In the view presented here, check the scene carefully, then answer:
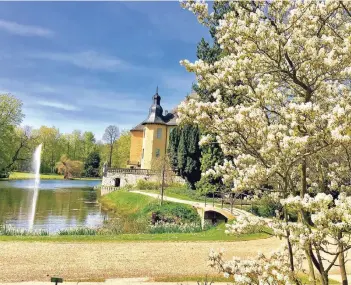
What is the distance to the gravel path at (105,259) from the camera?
9820 millimetres

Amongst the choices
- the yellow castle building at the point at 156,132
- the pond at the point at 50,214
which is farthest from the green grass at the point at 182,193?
the yellow castle building at the point at 156,132

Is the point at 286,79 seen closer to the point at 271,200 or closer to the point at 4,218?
the point at 271,200

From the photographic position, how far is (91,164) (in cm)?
8406

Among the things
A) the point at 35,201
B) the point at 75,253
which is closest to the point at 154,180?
the point at 35,201

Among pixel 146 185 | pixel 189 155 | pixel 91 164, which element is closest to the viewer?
pixel 189 155

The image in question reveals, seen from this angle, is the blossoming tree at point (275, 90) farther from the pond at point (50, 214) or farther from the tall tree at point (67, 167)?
the tall tree at point (67, 167)

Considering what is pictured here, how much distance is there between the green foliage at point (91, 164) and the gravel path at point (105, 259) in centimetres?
7183

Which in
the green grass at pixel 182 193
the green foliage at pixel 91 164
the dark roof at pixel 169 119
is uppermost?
the dark roof at pixel 169 119

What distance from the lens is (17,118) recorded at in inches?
2156

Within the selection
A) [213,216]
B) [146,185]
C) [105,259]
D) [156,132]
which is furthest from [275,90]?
[156,132]

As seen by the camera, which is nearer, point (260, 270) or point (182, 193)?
point (260, 270)

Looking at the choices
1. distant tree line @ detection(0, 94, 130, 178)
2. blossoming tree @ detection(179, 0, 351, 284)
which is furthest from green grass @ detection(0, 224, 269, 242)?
distant tree line @ detection(0, 94, 130, 178)

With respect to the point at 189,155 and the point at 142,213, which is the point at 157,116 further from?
the point at 142,213

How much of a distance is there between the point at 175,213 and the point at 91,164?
63052 millimetres
